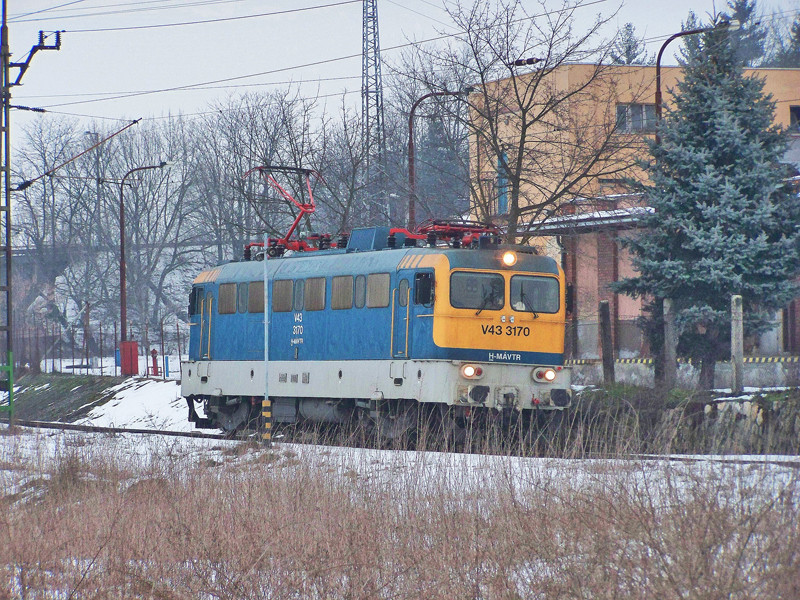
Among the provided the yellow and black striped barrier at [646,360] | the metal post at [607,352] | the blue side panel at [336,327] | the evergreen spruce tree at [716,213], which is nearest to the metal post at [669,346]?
the evergreen spruce tree at [716,213]

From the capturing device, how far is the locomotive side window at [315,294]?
68.2ft

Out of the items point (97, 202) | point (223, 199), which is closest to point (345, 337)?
point (223, 199)

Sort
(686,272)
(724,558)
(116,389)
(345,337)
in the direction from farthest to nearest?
(116,389)
(686,272)
(345,337)
(724,558)

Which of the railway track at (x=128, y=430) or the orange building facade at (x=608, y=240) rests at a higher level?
the orange building facade at (x=608, y=240)

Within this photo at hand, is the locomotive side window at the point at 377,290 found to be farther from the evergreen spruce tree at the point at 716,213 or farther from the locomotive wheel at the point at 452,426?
the evergreen spruce tree at the point at 716,213

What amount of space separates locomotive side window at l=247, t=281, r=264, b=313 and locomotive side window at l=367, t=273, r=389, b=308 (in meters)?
3.37

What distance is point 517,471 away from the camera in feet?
41.7

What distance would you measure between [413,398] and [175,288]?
57536 millimetres

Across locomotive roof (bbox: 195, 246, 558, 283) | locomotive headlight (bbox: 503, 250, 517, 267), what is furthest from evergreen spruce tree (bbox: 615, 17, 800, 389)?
locomotive headlight (bbox: 503, 250, 517, 267)

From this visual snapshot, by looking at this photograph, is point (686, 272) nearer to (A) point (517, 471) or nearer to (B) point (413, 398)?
(B) point (413, 398)

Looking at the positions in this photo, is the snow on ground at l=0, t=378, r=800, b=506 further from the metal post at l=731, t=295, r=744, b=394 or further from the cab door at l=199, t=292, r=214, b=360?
the metal post at l=731, t=295, r=744, b=394

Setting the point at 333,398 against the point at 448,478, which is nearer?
the point at 448,478

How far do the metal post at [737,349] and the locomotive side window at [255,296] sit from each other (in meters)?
8.60

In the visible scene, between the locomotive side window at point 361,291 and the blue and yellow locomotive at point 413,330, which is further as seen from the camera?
the locomotive side window at point 361,291
